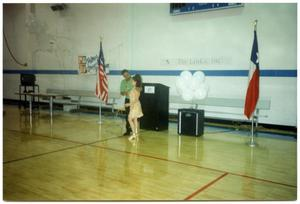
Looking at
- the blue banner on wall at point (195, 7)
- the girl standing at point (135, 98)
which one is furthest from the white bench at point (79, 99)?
the girl standing at point (135, 98)

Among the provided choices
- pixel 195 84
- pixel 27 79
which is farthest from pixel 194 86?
pixel 27 79

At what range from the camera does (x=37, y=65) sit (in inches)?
484

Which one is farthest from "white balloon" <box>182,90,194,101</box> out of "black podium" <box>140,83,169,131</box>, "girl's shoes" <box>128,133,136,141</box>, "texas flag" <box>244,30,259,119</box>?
"girl's shoes" <box>128,133,136,141</box>

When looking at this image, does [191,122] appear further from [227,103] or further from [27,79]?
[27,79]

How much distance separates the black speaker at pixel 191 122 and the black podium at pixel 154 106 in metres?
0.56

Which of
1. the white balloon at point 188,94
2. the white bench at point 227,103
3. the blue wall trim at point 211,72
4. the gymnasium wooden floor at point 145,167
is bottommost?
the gymnasium wooden floor at point 145,167

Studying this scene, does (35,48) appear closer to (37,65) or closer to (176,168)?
(37,65)

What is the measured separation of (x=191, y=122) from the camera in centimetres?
643

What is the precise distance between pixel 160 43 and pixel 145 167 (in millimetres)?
5444

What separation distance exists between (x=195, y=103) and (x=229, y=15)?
230 cm

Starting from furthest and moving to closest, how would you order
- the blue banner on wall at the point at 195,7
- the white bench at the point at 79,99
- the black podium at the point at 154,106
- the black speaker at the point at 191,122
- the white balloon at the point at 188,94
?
the white bench at the point at 79,99
the blue banner on wall at the point at 195,7
the black podium at the point at 154,106
the white balloon at the point at 188,94
the black speaker at the point at 191,122

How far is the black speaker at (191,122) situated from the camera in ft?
20.9

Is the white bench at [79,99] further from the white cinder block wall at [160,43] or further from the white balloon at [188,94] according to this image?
the white balloon at [188,94]

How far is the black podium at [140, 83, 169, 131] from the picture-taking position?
6.88 meters
